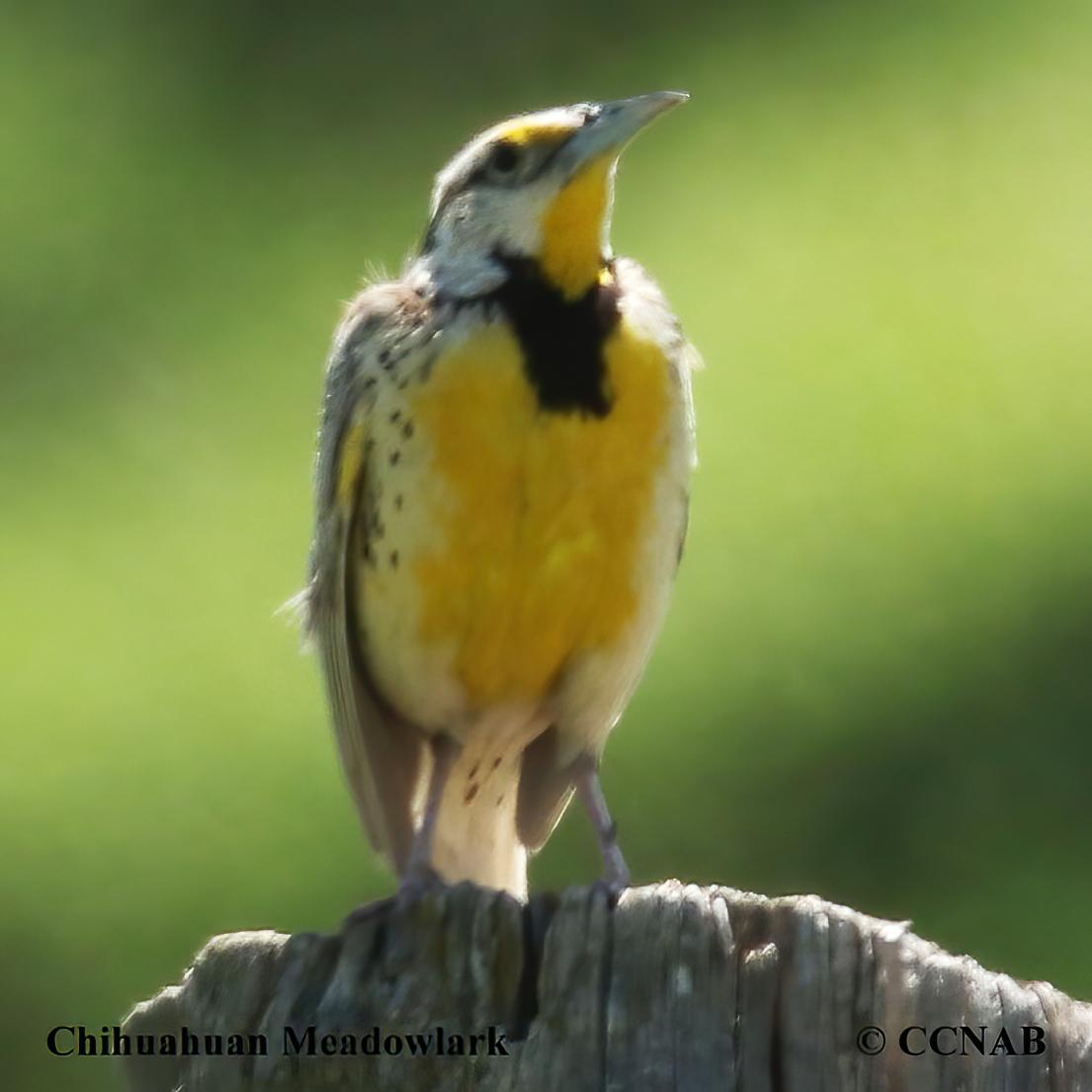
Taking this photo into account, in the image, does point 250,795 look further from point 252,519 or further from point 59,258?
point 59,258

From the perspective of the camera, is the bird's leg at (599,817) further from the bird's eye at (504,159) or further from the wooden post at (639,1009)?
the bird's eye at (504,159)

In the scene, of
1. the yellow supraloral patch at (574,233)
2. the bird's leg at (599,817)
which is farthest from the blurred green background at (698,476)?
the yellow supraloral patch at (574,233)

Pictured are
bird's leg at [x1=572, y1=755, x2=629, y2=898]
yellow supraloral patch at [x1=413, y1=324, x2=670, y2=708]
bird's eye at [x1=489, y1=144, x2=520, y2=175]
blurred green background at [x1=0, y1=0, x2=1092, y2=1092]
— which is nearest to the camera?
yellow supraloral patch at [x1=413, y1=324, x2=670, y2=708]

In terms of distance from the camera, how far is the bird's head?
3.16 m

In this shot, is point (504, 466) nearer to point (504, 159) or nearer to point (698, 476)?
point (504, 159)

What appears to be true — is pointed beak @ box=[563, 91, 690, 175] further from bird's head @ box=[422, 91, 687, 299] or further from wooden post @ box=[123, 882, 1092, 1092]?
wooden post @ box=[123, 882, 1092, 1092]

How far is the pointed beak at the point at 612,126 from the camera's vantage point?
3.13 metres

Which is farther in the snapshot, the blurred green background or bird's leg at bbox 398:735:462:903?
the blurred green background

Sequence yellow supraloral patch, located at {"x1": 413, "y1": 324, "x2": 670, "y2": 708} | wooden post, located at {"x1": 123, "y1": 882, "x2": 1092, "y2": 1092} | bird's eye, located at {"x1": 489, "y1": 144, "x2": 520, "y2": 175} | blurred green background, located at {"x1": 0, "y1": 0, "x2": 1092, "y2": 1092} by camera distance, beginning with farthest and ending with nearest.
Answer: blurred green background, located at {"x1": 0, "y1": 0, "x2": 1092, "y2": 1092}, bird's eye, located at {"x1": 489, "y1": 144, "x2": 520, "y2": 175}, yellow supraloral patch, located at {"x1": 413, "y1": 324, "x2": 670, "y2": 708}, wooden post, located at {"x1": 123, "y1": 882, "x2": 1092, "y2": 1092}

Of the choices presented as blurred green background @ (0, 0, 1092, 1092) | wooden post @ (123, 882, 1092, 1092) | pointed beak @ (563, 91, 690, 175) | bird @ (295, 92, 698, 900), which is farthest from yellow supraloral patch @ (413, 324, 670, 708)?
blurred green background @ (0, 0, 1092, 1092)

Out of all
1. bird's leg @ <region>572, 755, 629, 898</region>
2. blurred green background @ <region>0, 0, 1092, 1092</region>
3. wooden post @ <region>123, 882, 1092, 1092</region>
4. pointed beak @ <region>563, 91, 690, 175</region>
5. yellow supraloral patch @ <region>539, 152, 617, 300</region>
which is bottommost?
wooden post @ <region>123, 882, 1092, 1092</region>

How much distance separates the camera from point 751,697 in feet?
20.1

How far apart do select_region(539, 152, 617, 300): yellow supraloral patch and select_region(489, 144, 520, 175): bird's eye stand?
4.6 inches

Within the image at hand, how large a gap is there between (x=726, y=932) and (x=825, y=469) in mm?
4831
